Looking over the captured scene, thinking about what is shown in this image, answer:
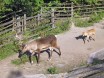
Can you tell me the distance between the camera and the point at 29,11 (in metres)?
19.9

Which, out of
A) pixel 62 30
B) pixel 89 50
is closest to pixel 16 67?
pixel 89 50

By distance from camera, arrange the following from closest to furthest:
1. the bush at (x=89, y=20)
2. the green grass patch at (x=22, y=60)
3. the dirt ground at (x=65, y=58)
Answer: the dirt ground at (x=65, y=58)
the green grass patch at (x=22, y=60)
the bush at (x=89, y=20)

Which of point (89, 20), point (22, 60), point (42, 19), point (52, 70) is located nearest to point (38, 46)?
point (22, 60)

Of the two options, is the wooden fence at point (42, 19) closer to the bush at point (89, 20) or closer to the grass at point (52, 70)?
the bush at point (89, 20)

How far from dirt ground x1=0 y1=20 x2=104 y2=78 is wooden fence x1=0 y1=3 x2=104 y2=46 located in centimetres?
113

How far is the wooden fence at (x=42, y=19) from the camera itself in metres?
16.5

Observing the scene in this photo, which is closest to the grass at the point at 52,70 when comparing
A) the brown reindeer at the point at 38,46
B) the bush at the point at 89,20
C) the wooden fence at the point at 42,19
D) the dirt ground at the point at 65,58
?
the dirt ground at the point at 65,58

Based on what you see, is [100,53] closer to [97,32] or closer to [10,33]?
[97,32]

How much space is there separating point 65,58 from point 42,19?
405 cm

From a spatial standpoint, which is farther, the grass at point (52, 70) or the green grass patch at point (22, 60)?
the green grass patch at point (22, 60)

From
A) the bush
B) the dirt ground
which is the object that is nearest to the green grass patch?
the dirt ground

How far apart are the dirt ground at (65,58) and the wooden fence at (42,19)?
3.70ft

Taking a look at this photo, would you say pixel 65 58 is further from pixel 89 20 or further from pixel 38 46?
pixel 89 20

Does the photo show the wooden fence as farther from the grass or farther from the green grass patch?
the grass
